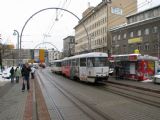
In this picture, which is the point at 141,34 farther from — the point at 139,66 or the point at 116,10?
the point at 139,66

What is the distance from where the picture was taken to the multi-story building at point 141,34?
54219 millimetres

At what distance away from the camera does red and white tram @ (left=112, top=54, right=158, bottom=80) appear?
2789cm

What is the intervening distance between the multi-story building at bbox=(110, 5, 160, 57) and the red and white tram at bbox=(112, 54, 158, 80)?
23487 millimetres

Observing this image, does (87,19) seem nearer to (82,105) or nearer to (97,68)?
(97,68)

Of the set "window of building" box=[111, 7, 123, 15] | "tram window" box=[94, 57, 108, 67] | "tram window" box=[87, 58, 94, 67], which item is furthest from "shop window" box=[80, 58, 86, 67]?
"window of building" box=[111, 7, 123, 15]

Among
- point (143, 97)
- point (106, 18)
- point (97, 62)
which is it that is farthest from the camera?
point (106, 18)

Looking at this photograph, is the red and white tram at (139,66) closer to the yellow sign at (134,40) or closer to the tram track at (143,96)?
the tram track at (143,96)

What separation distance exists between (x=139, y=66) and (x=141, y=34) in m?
32.2

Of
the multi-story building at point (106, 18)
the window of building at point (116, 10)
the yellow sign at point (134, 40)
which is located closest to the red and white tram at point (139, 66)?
the yellow sign at point (134, 40)

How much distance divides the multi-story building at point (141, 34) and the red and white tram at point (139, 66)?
23487 millimetres

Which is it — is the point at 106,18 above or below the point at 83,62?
above

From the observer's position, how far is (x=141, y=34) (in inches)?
2329

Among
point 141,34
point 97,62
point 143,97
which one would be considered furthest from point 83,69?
point 141,34

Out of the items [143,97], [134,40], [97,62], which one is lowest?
[143,97]
